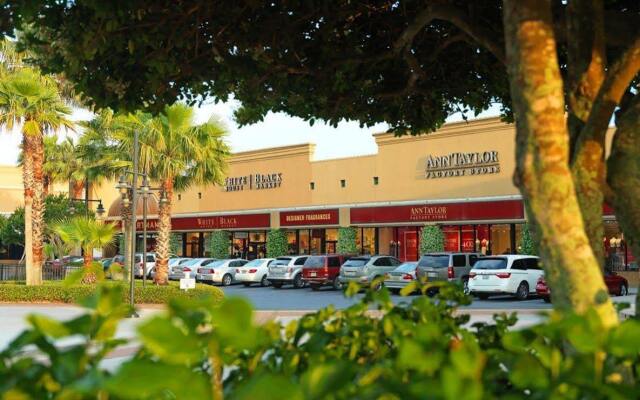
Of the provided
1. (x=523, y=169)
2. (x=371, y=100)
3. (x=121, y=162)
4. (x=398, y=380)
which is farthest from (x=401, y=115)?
(x=121, y=162)

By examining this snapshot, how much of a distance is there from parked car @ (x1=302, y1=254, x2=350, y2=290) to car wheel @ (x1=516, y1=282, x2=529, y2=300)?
8703 millimetres

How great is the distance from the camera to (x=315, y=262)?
1248 inches

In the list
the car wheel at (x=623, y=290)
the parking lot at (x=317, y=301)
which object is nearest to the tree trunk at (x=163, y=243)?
the parking lot at (x=317, y=301)

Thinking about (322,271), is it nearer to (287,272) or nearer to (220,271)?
(287,272)

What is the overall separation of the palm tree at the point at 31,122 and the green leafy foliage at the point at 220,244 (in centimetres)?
2041

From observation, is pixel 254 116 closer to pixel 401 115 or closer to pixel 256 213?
pixel 401 115

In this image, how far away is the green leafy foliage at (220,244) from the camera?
45281 millimetres

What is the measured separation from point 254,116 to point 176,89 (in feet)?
4.63

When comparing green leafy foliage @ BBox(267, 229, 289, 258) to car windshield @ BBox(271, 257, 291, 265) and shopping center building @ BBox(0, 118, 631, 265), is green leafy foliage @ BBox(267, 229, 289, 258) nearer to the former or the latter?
shopping center building @ BBox(0, 118, 631, 265)

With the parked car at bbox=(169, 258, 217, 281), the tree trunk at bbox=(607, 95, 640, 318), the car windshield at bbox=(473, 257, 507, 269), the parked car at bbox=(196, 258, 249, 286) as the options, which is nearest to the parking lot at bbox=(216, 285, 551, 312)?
the car windshield at bbox=(473, 257, 507, 269)

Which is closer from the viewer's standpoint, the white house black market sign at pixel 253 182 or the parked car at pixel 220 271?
the parked car at pixel 220 271

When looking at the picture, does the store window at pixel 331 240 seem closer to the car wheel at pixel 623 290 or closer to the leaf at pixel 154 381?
the car wheel at pixel 623 290

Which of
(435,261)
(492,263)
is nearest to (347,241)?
(435,261)

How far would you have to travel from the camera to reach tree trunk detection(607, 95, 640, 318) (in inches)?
161
